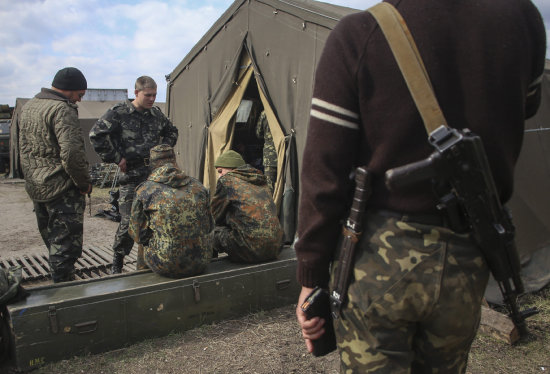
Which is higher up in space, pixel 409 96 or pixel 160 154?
pixel 409 96

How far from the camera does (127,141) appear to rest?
4402 mm

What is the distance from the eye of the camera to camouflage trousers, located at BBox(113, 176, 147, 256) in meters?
4.13

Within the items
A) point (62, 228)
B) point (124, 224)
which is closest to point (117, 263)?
point (124, 224)

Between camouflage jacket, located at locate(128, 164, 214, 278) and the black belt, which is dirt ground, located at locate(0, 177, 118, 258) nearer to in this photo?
camouflage jacket, located at locate(128, 164, 214, 278)

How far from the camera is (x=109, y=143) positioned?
4348 mm

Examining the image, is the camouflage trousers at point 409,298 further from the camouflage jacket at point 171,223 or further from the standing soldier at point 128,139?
the standing soldier at point 128,139

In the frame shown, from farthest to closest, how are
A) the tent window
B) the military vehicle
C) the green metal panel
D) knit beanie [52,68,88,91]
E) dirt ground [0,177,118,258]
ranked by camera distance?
the military vehicle → the tent window → dirt ground [0,177,118,258] → knit beanie [52,68,88,91] → the green metal panel

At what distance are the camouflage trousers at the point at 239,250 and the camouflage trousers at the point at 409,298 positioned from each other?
236cm

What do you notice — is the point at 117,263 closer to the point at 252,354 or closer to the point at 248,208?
the point at 248,208

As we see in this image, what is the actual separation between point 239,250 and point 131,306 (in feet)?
3.22

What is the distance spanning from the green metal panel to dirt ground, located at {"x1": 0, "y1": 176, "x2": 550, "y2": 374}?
0.07m

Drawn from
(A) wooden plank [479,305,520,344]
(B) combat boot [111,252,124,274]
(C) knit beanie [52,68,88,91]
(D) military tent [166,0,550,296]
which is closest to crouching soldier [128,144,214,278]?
(B) combat boot [111,252,124,274]

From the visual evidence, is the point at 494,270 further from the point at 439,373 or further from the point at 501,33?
the point at 501,33

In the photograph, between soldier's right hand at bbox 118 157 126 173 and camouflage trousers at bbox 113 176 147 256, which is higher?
soldier's right hand at bbox 118 157 126 173
